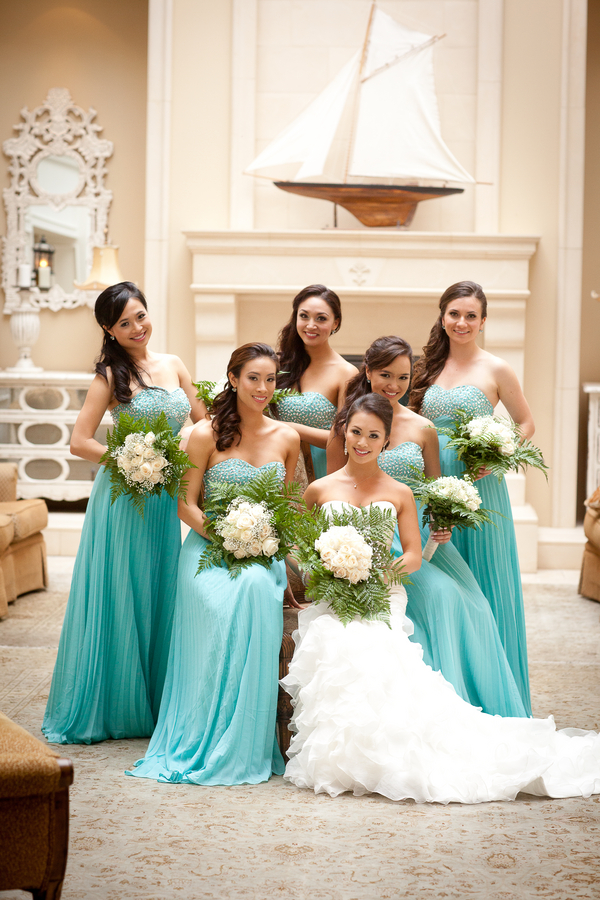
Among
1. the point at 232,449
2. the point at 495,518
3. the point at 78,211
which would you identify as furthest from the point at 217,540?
the point at 78,211

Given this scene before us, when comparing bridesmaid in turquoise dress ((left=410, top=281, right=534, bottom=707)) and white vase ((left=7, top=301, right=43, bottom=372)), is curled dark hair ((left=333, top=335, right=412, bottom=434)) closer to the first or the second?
bridesmaid in turquoise dress ((left=410, top=281, right=534, bottom=707))

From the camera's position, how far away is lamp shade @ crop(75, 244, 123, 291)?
26.0 feet

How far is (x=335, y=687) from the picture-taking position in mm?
3191

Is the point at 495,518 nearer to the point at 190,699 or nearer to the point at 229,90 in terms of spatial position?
the point at 190,699

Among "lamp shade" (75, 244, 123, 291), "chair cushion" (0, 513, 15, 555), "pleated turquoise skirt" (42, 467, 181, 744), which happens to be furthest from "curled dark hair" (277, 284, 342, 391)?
"lamp shade" (75, 244, 123, 291)

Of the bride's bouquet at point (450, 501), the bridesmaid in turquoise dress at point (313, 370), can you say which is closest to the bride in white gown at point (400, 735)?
the bride's bouquet at point (450, 501)

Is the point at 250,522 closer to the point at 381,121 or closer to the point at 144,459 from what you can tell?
the point at 144,459

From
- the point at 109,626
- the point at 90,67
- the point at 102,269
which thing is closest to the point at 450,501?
the point at 109,626

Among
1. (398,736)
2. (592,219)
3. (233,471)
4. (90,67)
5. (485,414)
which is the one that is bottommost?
(398,736)

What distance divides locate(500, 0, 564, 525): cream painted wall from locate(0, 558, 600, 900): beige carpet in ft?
15.8

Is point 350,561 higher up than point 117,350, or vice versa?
point 117,350

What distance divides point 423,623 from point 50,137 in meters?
6.57

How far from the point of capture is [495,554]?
13.5ft

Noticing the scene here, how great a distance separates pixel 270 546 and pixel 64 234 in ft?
19.5
